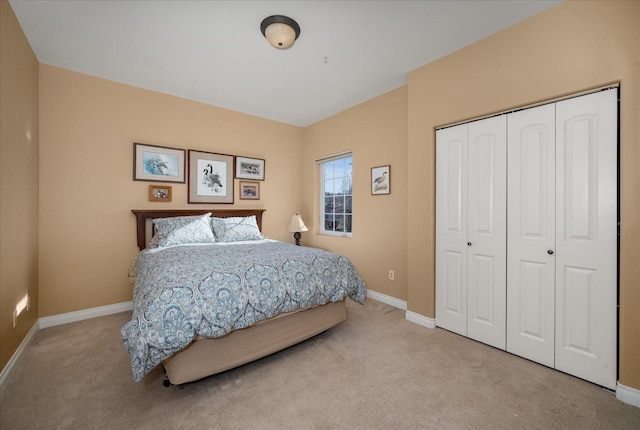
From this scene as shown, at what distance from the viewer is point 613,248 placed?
5.82 feet

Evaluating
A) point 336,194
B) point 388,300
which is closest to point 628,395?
point 388,300

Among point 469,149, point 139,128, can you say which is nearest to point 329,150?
point 469,149

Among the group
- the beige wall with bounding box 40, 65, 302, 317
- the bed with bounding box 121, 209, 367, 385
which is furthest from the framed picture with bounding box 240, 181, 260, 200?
the bed with bounding box 121, 209, 367, 385

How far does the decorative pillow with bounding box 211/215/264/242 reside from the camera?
11.3 ft

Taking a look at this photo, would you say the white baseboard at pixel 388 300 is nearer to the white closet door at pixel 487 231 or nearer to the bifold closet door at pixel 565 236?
the white closet door at pixel 487 231

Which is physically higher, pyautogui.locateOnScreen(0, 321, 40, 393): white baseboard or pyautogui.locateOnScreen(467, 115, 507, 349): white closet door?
pyautogui.locateOnScreen(467, 115, 507, 349): white closet door

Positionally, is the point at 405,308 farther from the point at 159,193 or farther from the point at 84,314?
the point at 84,314

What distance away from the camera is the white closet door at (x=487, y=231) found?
2301 millimetres

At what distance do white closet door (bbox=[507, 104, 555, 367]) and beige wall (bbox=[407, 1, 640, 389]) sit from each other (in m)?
0.26

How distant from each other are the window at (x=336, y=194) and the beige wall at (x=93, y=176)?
2.02m

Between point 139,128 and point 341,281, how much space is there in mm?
3080

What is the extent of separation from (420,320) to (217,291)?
213cm

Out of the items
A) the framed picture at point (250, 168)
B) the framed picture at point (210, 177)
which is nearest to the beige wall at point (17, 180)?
the framed picture at point (210, 177)

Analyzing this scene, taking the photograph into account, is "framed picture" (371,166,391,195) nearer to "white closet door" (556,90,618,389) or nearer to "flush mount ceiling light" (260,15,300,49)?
"white closet door" (556,90,618,389)
